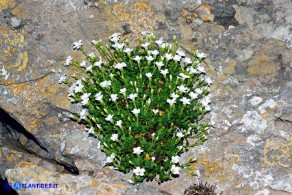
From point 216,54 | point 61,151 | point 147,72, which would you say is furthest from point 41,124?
point 216,54

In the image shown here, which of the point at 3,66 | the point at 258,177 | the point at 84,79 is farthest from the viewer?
the point at 3,66

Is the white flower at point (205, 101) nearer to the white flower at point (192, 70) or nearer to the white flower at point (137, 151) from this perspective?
the white flower at point (192, 70)

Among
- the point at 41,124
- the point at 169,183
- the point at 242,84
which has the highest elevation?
the point at 242,84

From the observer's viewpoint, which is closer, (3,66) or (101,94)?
(101,94)

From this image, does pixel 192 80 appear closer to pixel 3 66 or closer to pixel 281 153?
pixel 281 153

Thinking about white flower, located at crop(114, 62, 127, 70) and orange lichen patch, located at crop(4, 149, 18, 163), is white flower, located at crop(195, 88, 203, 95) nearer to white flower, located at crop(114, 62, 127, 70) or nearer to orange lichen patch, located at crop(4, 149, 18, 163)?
white flower, located at crop(114, 62, 127, 70)

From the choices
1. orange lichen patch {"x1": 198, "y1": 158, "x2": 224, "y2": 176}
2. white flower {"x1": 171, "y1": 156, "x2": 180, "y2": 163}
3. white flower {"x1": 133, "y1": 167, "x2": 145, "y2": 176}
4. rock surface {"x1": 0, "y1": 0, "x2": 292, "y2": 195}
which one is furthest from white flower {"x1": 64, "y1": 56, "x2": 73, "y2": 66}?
orange lichen patch {"x1": 198, "y1": 158, "x2": 224, "y2": 176}

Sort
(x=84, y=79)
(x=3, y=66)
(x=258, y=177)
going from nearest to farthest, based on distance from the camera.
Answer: (x=258, y=177), (x=84, y=79), (x=3, y=66)

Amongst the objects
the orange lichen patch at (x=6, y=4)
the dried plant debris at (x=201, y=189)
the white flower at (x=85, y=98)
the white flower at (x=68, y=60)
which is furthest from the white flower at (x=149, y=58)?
the orange lichen patch at (x=6, y=4)
